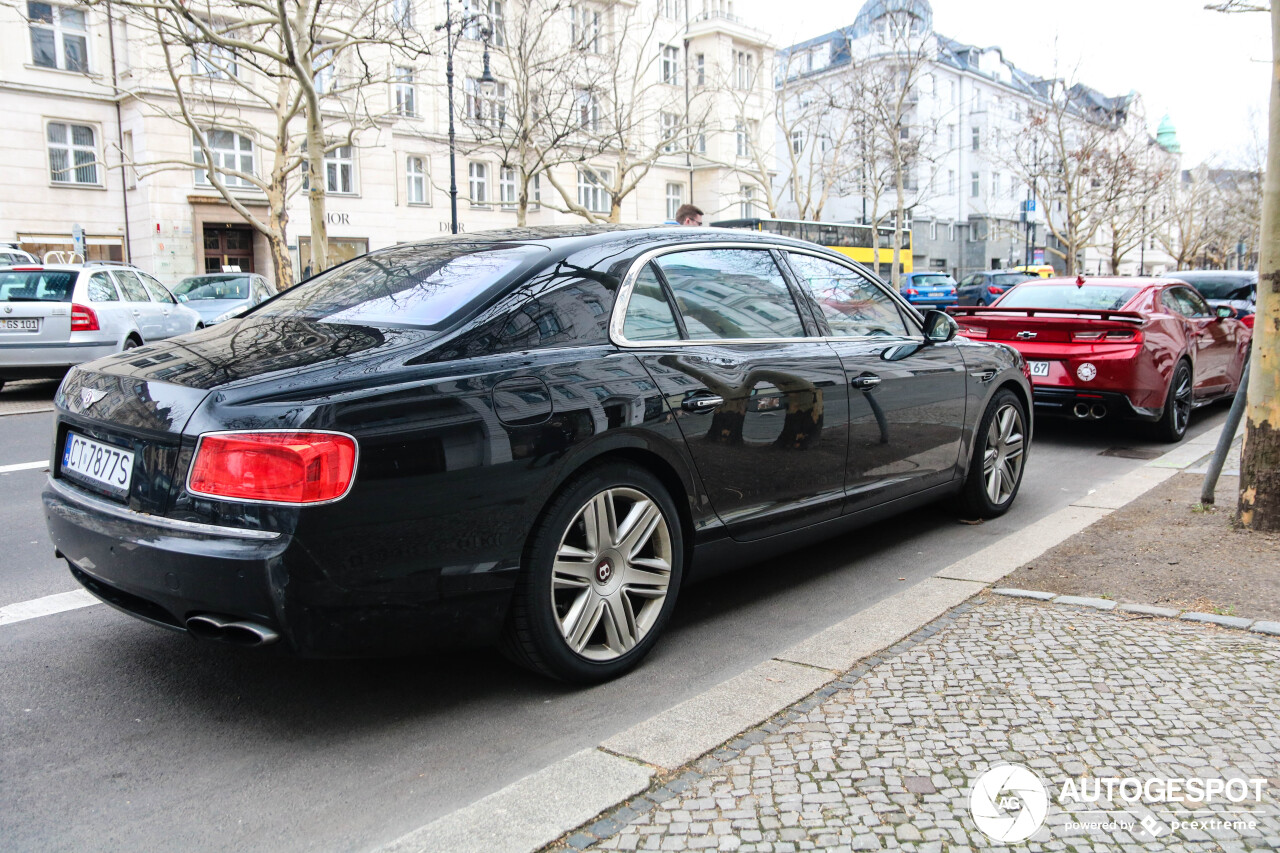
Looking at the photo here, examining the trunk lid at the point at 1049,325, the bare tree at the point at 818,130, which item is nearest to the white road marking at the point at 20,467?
the trunk lid at the point at 1049,325

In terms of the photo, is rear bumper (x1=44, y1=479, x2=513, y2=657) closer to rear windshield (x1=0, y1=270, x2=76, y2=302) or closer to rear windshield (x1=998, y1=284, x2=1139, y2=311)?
rear windshield (x1=998, y1=284, x2=1139, y2=311)

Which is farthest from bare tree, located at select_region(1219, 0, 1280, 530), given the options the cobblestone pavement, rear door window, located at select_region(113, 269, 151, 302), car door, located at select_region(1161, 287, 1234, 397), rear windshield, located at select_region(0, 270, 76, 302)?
rear door window, located at select_region(113, 269, 151, 302)

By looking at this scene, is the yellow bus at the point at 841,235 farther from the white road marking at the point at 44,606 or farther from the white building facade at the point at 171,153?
the white road marking at the point at 44,606

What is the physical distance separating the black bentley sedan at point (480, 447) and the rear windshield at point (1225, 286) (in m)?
15.1

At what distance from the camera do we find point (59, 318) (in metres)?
12.3

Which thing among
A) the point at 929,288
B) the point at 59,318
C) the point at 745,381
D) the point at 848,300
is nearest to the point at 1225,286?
the point at 848,300

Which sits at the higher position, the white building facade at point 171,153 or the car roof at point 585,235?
the white building facade at point 171,153

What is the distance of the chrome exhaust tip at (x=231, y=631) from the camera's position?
2.91 metres

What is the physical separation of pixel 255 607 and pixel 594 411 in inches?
47.7

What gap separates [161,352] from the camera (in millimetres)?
3584

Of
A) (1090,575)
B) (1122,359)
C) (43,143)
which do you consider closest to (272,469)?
(1090,575)

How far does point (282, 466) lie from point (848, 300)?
3113 millimetres

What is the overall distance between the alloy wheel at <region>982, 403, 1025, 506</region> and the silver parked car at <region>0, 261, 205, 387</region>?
1037 cm

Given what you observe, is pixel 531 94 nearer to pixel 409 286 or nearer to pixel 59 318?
pixel 59 318
